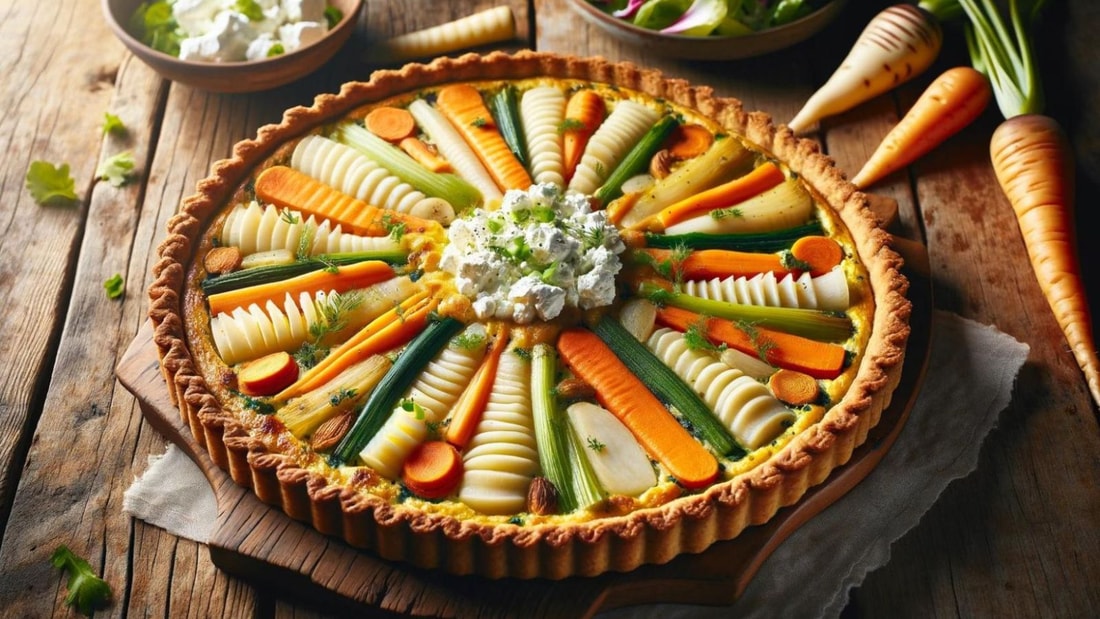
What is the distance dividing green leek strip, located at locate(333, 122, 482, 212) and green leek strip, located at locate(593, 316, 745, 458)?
0.98 m

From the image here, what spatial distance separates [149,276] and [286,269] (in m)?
1.07

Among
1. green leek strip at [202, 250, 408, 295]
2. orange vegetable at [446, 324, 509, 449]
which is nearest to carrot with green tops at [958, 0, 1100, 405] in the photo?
orange vegetable at [446, 324, 509, 449]

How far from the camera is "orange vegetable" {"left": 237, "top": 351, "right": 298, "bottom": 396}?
4555mm

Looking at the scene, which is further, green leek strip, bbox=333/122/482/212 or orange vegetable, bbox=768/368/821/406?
green leek strip, bbox=333/122/482/212

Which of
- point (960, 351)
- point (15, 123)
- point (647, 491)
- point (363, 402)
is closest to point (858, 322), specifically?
point (960, 351)

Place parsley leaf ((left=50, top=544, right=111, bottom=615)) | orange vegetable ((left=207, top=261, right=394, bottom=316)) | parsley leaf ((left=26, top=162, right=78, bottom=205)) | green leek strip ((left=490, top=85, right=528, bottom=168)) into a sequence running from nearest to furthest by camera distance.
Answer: parsley leaf ((left=50, top=544, right=111, bottom=615)) < orange vegetable ((left=207, top=261, right=394, bottom=316)) < green leek strip ((left=490, top=85, right=528, bottom=168)) < parsley leaf ((left=26, top=162, right=78, bottom=205))

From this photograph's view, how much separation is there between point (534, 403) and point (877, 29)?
3.26m

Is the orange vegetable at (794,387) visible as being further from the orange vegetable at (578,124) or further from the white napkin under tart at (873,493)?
the orange vegetable at (578,124)

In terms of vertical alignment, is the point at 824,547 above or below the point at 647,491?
below

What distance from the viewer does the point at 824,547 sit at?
4578 millimetres

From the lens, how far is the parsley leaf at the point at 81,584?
4.40m

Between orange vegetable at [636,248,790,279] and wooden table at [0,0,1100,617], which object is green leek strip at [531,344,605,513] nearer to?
orange vegetable at [636,248,790,279]

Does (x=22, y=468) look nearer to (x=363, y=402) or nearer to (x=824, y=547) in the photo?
(x=363, y=402)

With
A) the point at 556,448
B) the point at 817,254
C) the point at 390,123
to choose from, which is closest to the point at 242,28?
the point at 390,123
